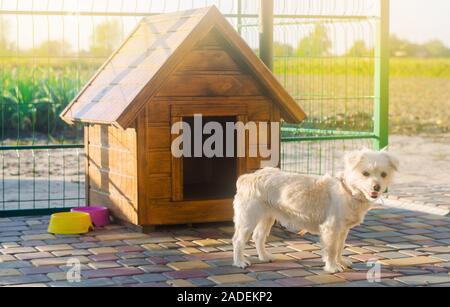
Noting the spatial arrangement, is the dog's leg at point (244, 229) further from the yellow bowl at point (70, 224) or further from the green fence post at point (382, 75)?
the green fence post at point (382, 75)

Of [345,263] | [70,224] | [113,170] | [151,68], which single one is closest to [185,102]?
[151,68]

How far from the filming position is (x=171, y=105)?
716cm

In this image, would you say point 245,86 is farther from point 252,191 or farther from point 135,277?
point 135,277

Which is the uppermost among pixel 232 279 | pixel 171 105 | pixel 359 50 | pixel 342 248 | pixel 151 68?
pixel 359 50

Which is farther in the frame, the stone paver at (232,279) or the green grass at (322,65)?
the green grass at (322,65)

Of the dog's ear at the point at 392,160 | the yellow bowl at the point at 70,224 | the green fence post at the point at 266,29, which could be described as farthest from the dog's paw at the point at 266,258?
the green fence post at the point at 266,29

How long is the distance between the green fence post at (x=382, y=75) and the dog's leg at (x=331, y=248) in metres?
3.94

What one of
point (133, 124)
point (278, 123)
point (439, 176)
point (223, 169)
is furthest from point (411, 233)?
point (439, 176)

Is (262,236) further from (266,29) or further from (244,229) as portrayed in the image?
(266,29)

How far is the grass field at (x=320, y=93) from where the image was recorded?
384 inches

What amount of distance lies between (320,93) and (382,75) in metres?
0.74

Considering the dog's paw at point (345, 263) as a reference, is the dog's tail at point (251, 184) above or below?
above

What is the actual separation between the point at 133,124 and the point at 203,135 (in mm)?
1132

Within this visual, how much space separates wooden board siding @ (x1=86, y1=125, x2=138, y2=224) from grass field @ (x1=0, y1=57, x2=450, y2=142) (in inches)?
32.9
